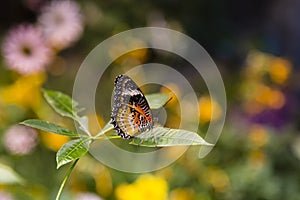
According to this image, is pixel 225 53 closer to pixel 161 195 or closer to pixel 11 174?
pixel 161 195

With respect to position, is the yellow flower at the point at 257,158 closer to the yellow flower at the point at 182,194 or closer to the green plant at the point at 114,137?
the yellow flower at the point at 182,194

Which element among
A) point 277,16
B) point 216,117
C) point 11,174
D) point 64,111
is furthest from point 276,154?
point 277,16

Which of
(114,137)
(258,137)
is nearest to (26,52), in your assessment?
(258,137)

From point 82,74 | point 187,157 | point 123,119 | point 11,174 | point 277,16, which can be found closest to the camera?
point 123,119

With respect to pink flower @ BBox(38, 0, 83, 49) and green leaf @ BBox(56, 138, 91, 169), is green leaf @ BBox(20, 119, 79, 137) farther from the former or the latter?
pink flower @ BBox(38, 0, 83, 49)

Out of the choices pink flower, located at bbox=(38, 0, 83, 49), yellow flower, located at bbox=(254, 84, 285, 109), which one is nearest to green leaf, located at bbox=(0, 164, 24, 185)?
pink flower, located at bbox=(38, 0, 83, 49)

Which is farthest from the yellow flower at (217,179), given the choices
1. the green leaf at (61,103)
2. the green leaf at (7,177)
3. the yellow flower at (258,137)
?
the green leaf at (61,103)
